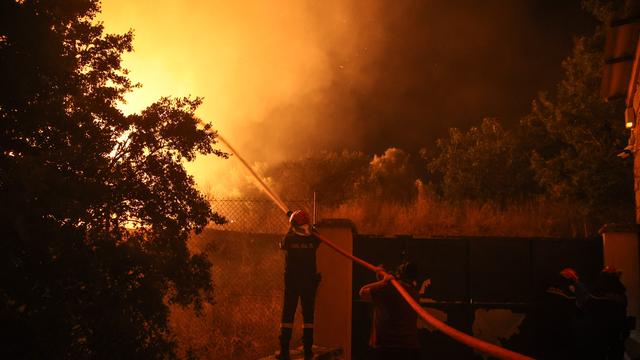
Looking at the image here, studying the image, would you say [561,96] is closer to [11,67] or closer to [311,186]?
[311,186]

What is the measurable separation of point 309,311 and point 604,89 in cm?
889

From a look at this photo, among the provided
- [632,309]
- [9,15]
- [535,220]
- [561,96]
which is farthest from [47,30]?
[561,96]

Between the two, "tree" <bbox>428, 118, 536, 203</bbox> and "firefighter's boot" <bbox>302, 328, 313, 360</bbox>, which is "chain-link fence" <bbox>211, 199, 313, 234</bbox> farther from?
"tree" <bbox>428, 118, 536, 203</bbox>

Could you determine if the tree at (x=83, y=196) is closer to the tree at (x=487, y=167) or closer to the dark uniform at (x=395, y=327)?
the dark uniform at (x=395, y=327)

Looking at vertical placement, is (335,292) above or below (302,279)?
below

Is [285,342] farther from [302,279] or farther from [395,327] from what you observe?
[395,327]

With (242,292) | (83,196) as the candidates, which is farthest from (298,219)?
(242,292)

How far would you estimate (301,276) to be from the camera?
21.7 ft

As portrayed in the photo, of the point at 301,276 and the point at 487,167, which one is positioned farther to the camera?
the point at 487,167

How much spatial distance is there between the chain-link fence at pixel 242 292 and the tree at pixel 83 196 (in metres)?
0.87

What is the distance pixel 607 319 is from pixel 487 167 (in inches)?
571

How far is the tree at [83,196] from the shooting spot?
3.61 meters

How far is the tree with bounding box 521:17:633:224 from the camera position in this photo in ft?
48.8

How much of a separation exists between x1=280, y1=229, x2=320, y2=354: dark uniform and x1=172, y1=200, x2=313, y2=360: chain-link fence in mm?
1085
